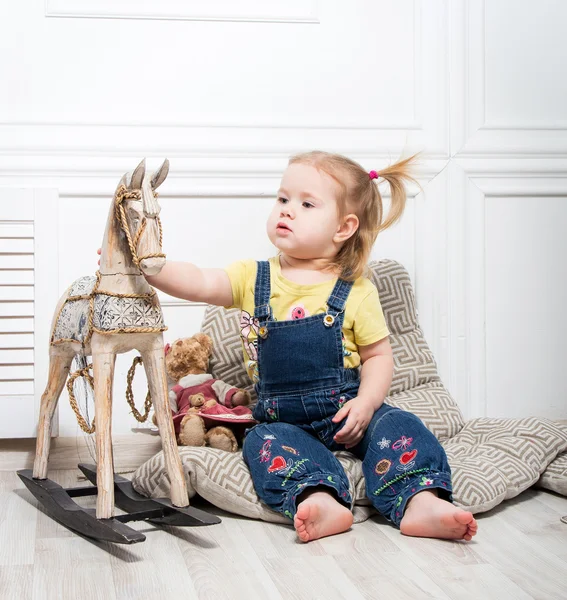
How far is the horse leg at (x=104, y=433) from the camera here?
4.37ft

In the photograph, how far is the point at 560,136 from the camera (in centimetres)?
214

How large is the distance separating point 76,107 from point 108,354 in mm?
811

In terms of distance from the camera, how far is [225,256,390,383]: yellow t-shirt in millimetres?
1628

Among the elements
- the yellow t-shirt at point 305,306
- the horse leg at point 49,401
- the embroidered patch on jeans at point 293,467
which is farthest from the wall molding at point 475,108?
the horse leg at point 49,401

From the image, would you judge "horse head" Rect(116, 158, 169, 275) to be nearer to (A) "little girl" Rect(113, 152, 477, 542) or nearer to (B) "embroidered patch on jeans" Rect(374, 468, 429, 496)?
(A) "little girl" Rect(113, 152, 477, 542)

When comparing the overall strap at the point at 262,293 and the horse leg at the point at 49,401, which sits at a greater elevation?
the overall strap at the point at 262,293

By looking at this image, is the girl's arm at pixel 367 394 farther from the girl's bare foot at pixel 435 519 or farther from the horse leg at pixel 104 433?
the horse leg at pixel 104 433

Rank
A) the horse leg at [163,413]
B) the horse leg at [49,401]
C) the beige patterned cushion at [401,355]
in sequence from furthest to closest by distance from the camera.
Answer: the beige patterned cushion at [401,355]
the horse leg at [49,401]
the horse leg at [163,413]

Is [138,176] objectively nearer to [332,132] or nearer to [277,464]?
[277,464]

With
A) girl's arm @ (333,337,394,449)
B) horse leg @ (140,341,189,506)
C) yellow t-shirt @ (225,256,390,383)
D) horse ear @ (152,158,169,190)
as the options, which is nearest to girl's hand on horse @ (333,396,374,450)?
girl's arm @ (333,337,394,449)

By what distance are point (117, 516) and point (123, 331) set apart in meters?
0.29

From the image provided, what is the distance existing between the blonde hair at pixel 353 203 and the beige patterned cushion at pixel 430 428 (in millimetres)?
267

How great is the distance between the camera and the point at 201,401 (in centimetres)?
173

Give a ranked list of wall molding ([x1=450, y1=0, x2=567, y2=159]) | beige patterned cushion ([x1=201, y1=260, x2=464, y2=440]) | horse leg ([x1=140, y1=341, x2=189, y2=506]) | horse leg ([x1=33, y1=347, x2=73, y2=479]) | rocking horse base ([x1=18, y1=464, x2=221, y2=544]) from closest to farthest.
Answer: rocking horse base ([x1=18, y1=464, x2=221, y2=544]), horse leg ([x1=140, y1=341, x2=189, y2=506]), horse leg ([x1=33, y1=347, x2=73, y2=479]), beige patterned cushion ([x1=201, y1=260, x2=464, y2=440]), wall molding ([x1=450, y1=0, x2=567, y2=159])
